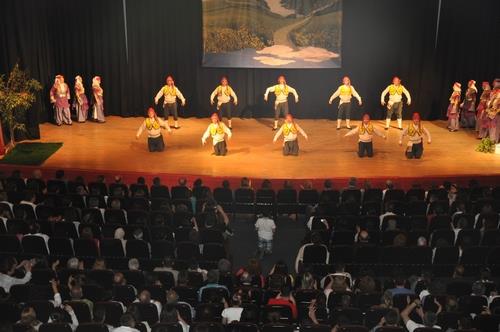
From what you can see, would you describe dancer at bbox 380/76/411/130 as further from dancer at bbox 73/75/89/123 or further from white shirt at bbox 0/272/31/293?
white shirt at bbox 0/272/31/293

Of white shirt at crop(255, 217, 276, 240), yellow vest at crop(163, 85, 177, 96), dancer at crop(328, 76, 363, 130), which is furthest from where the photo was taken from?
yellow vest at crop(163, 85, 177, 96)

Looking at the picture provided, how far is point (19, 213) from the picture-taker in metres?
12.2

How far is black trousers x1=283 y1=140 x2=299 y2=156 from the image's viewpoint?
56.5 feet

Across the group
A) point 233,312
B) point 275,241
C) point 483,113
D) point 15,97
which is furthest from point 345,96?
point 233,312

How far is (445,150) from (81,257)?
10.5 m

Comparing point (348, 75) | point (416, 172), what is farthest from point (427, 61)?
point (416, 172)

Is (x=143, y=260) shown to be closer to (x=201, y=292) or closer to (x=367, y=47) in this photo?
(x=201, y=292)

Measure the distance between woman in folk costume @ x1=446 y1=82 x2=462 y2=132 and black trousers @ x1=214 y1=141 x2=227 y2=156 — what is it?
22.9ft

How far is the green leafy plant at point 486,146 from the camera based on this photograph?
698 inches

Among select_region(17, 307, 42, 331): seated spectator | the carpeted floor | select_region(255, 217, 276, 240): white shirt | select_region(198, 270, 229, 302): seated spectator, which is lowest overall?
the carpeted floor

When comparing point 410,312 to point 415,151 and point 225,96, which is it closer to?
point 415,151

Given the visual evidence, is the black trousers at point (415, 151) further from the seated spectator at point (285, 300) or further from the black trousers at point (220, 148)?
the seated spectator at point (285, 300)

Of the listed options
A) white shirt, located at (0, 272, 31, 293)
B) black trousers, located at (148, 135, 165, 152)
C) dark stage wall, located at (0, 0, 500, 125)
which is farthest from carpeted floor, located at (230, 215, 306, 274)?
dark stage wall, located at (0, 0, 500, 125)

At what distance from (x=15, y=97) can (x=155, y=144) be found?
368 centimetres
